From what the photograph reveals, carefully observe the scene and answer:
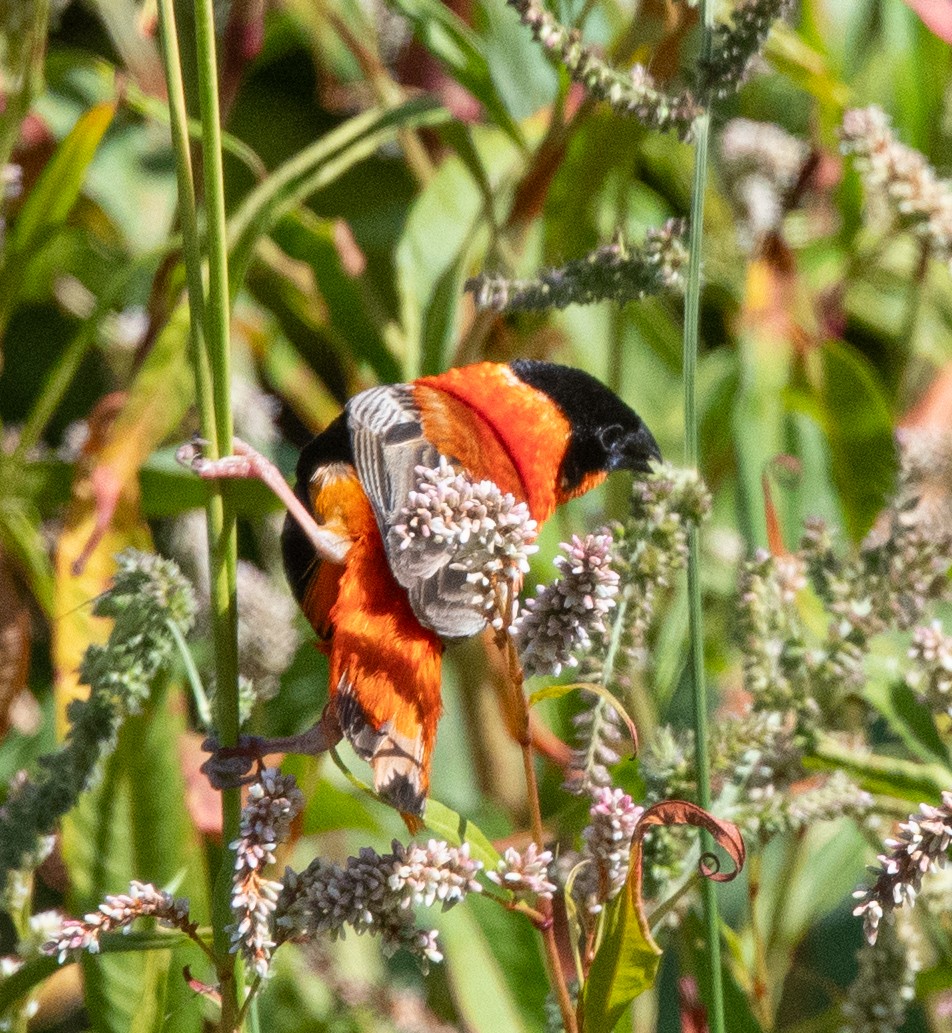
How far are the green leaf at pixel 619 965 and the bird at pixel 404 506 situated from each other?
0.22 metres

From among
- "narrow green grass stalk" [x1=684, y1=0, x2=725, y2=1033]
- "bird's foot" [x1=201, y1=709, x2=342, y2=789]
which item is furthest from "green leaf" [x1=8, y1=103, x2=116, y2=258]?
"narrow green grass stalk" [x1=684, y1=0, x2=725, y2=1033]

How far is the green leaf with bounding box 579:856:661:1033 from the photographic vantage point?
3.13ft

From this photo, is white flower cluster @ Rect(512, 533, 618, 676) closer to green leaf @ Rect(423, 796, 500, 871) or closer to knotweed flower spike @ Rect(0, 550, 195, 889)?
green leaf @ Rect(423, 796, 500, 871)

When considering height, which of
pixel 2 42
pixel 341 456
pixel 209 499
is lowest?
pixel 209 499

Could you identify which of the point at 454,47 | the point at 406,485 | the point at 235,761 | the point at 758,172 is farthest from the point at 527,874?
the point at 758,172

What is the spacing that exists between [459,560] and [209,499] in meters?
0.21

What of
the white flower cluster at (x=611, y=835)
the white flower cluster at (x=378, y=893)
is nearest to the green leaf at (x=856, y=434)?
the white flower cluster at (x=611, y=835)

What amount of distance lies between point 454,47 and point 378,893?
1404 mm

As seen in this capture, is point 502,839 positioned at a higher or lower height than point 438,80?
lower

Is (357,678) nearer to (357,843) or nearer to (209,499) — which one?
(209,499)

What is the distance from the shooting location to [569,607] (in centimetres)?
95

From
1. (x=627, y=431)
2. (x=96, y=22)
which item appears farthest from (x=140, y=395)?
(x=96, y=22)

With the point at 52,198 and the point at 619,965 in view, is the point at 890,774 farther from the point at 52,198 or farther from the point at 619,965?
the point at 52,198

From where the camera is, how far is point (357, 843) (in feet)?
7.11
